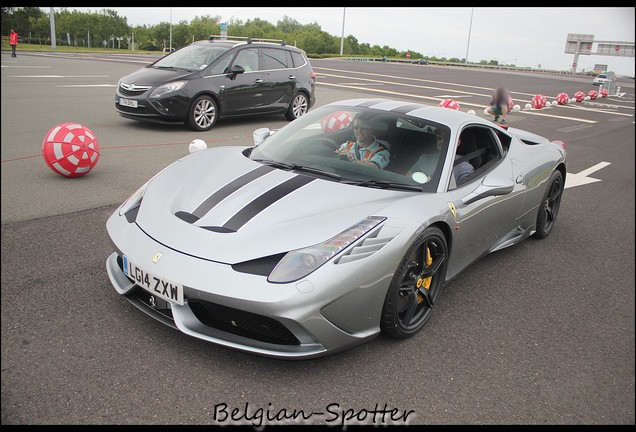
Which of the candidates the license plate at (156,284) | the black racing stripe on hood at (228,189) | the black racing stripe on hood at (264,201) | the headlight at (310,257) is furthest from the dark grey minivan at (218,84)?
the headlight at (310,257)

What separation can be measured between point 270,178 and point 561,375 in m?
2.08

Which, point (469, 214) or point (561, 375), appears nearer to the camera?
point (561, 375)

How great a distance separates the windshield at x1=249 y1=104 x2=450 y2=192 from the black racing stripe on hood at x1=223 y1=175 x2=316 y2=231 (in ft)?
0.73

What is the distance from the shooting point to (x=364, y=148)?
395 centimetres

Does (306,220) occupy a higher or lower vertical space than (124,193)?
higher

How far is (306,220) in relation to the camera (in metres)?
3.02

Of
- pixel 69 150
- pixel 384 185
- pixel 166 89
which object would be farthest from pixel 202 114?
pixel 384 185

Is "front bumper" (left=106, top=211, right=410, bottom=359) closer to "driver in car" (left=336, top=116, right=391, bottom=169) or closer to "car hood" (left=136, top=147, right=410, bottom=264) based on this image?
"car hood" (left=136, top=147, right=410, bottom=264)

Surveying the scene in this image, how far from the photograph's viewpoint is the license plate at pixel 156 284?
2.71 meters

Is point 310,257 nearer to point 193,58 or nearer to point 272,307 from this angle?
point 272,307

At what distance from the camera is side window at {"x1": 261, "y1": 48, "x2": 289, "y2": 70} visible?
10.9 metres

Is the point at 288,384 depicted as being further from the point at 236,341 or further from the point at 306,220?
the point at 306,220

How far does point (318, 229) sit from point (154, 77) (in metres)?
7.61

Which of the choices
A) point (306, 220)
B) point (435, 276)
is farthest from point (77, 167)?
point (435, 276)
